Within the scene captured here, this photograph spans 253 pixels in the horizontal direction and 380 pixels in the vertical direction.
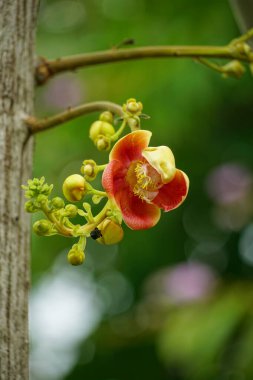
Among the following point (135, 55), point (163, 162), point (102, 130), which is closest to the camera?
point (163, 162)

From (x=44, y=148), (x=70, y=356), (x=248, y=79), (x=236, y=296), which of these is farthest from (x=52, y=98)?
(x=70, y=356)

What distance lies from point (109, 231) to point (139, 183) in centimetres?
5

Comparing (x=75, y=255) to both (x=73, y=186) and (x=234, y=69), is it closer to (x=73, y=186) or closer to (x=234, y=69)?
(x=73, y=186)

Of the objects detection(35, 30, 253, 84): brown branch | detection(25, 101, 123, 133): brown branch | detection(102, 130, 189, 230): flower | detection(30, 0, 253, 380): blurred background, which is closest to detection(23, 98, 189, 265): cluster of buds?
detection(102, 130, 189, 230): flower

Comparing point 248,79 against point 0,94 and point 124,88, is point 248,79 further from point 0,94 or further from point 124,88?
point 0,94

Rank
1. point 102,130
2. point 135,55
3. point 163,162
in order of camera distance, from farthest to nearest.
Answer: point 135,55 → point 102,130 → point 163,162

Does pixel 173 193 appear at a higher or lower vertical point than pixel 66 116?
lower

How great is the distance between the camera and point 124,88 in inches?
115

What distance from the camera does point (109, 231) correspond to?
73 centimetres

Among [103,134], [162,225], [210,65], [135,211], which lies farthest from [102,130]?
[162,225]

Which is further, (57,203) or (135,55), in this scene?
(135,55)

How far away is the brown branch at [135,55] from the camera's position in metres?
0.95

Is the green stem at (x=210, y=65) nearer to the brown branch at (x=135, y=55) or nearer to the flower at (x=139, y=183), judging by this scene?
the brown branch at (x=135, y=55)

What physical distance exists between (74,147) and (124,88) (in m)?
0.29
